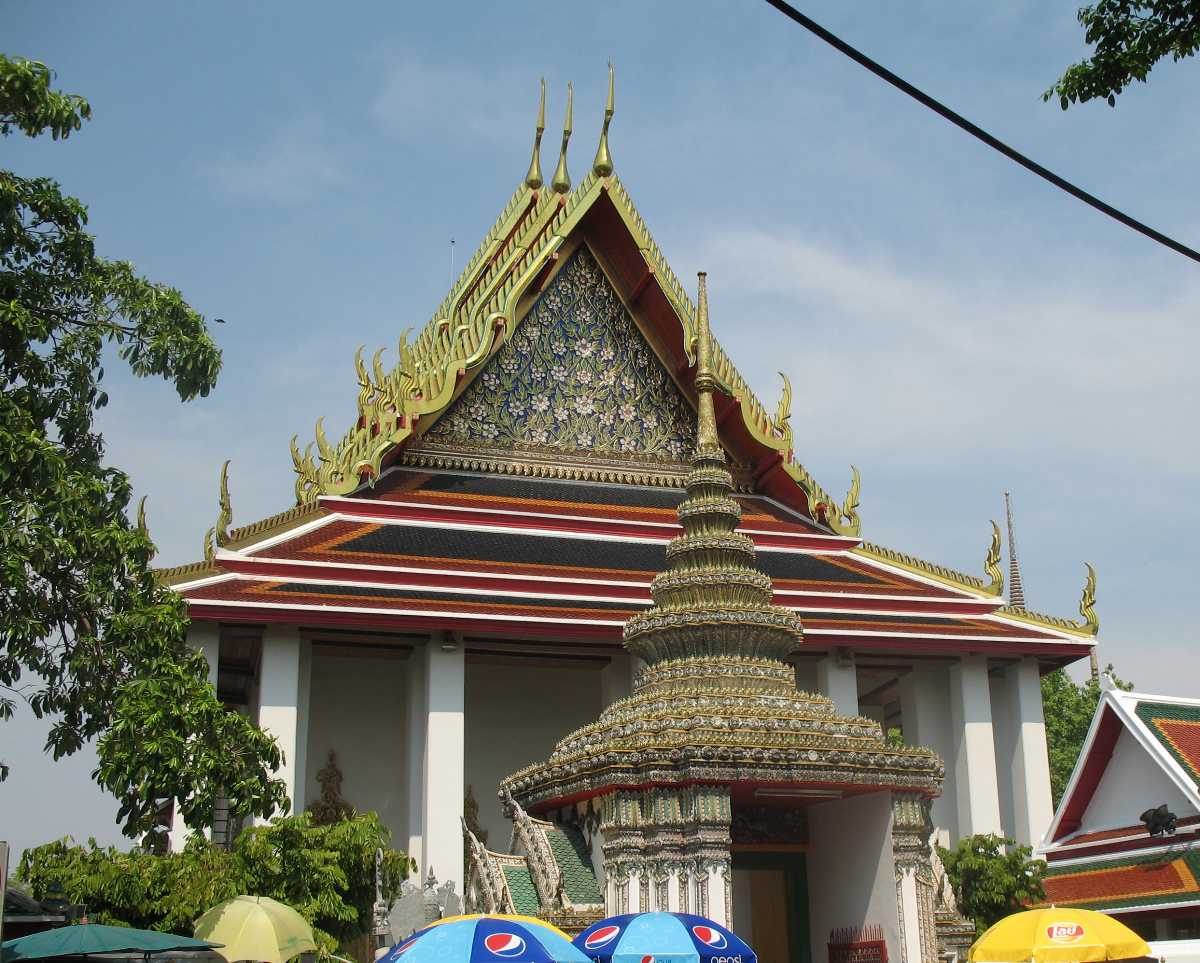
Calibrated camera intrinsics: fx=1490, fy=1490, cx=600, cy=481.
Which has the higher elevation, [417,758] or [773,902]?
[417,758]

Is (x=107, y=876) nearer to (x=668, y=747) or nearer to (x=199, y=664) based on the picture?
(x=199, y=664)

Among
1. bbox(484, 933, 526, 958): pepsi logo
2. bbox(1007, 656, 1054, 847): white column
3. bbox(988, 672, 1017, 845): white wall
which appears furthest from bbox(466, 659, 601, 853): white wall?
bbox(484, 933, 526, 958): pepsi logo

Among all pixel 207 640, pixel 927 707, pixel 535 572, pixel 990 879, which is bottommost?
pixel 990 879

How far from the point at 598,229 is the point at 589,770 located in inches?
384

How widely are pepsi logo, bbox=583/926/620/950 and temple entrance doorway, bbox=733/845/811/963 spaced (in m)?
2.43

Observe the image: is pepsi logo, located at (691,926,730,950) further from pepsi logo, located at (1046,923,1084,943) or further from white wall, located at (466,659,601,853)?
white wall, located at (466,659,601,853)

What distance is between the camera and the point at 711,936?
660 cm

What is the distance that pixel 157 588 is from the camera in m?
8.66

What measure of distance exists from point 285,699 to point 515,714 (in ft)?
12.3

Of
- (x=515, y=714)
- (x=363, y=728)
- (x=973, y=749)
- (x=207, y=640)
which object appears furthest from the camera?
(x=515, y=714)

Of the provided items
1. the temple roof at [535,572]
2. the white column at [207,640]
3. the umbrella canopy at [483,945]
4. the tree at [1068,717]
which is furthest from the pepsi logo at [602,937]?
the tree at [1068,717]

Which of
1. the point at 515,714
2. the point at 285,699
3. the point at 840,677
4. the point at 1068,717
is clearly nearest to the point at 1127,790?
the point at 840,677

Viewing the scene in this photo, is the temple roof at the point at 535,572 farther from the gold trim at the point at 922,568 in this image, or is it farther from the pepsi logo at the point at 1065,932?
the pepsi logo at the point at 1065,932

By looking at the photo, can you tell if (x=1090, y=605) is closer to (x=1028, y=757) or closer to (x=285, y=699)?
(x=1028, y=757)
